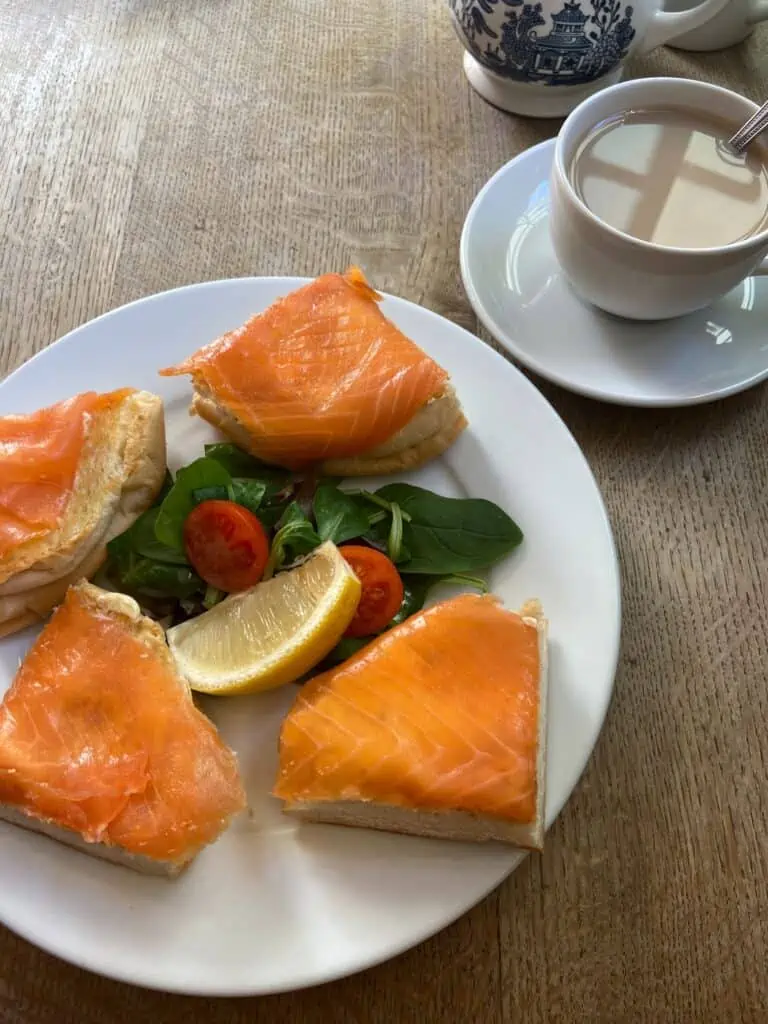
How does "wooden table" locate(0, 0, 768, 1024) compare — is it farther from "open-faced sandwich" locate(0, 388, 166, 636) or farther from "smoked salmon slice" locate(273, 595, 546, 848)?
"open-faced sandwich" locate(0, 388, 166, 636)

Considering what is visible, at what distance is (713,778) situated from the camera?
4.09 ft

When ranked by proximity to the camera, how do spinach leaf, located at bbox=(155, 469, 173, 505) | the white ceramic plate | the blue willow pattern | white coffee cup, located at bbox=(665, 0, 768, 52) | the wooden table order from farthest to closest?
white coffee cup, located at bbox=(665, 0, 768, 52) < the blue willow pattern < spinach leaf, located at bbox=(155, 469, 173, 505) < the wooden table < the white ceramic plate

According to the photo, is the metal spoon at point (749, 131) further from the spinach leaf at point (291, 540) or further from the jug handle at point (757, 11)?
the spinach leaf at point (291, 540)

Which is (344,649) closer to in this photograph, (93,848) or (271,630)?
(271,630)

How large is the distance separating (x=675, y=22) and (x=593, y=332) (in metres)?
0.70

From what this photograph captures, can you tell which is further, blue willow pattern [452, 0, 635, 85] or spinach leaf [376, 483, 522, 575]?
blue willow pattern [452, 0, 635, 85]

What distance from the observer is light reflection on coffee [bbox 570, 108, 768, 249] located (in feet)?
4.61

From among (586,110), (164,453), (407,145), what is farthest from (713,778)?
(407,145)

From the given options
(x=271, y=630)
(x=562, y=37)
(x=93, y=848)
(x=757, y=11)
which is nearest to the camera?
(x=93, y=848)

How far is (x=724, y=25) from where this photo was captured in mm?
1871

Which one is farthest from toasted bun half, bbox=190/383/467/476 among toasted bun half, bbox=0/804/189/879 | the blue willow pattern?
the blue willow pattern

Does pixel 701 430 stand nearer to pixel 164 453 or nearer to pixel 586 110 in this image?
pixel 586 110

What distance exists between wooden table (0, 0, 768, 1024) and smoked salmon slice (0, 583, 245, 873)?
27 centimetres

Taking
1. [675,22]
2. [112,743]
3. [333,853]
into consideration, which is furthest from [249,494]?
[675,22]
